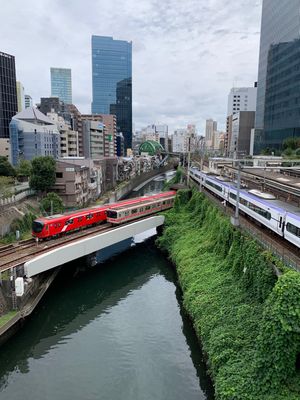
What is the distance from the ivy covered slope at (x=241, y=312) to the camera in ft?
37.4

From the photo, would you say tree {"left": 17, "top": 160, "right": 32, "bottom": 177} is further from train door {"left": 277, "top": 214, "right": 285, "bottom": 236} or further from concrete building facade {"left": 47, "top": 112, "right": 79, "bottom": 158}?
train door {"left": 277, "top": 214, "right": 285, "bottom": 236}

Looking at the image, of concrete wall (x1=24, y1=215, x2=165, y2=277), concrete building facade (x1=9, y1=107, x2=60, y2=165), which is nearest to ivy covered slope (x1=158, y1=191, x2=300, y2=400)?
concrete wall (x1=24, y1=215, x2=165, y2=277)

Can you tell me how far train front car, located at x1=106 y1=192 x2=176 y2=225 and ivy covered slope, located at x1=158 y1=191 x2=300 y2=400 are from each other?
7.74 meters

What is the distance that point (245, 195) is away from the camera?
26.5 m

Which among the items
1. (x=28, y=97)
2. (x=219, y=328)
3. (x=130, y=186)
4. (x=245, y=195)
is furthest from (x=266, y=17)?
(x=28, y=97)

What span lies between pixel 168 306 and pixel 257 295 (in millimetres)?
8273

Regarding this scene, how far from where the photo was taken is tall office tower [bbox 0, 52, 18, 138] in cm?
8112

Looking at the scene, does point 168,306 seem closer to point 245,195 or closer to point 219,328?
point 219,328

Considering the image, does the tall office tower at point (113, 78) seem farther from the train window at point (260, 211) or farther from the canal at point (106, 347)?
the canal at point (106, 347)

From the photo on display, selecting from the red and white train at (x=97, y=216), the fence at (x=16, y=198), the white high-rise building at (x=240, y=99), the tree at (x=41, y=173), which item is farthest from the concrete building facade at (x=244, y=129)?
the fence at (x=16, y=198)

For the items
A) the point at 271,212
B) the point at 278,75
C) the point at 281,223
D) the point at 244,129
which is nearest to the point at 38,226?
the point at 271,212

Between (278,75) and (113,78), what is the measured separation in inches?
4490

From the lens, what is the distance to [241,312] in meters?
15.5

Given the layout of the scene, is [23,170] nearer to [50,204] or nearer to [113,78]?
[50,204]
